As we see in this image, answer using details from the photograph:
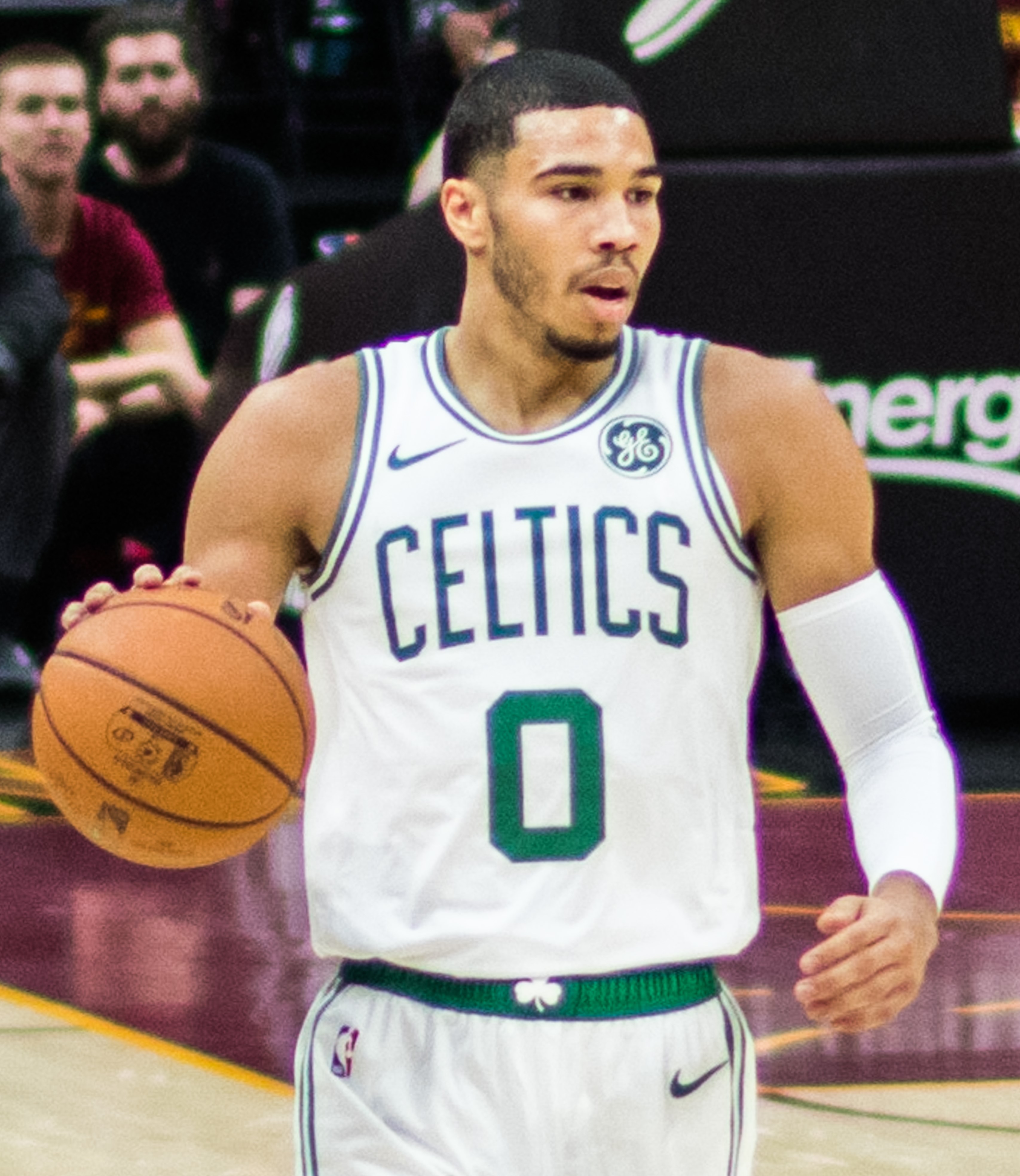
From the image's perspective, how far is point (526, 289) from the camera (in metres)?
2.74

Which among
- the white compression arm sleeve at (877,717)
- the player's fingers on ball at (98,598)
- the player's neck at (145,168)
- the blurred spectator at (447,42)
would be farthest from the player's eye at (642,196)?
the blurred spectator at (447,42)

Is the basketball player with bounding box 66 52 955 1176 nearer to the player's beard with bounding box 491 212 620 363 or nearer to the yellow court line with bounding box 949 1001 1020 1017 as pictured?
the player's beard with bounding box 491 212 620 363

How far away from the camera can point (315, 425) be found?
272cm

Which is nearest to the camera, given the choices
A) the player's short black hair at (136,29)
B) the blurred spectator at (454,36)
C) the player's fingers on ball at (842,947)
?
the player's fingers on ball at (842,947)

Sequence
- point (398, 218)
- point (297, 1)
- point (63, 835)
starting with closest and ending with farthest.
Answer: point (63, 835), point (398, 218), point (297, 1)

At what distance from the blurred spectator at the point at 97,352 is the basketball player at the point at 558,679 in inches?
232

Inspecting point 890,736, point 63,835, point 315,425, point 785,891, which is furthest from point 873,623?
point 63,835

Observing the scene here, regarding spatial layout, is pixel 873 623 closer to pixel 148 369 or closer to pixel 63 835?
pixel 63 835

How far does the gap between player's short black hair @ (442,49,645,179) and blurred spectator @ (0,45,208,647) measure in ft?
18.8

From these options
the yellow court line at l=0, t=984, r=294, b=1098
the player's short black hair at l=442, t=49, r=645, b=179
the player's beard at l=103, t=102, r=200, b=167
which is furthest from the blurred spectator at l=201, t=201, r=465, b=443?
the player's short black hair at l=442, t=49, r=645, b=179

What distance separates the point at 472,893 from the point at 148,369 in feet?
20.2

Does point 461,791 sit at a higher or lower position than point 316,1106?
higher

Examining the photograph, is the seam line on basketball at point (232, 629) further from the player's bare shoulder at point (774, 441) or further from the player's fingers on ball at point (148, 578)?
the player's bare shoulder at point (774, 441)

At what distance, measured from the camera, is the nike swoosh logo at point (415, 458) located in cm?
270
